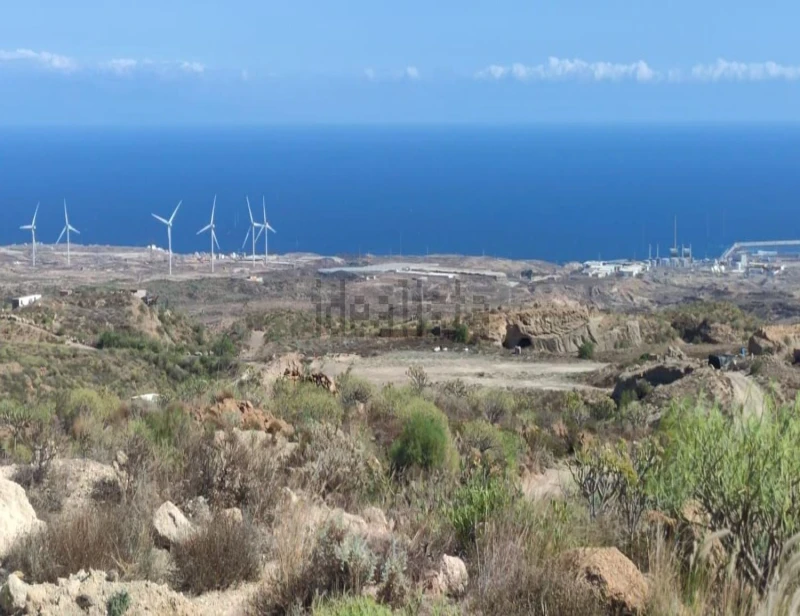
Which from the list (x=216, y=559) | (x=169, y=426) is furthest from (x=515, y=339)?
(x=216, y=559)

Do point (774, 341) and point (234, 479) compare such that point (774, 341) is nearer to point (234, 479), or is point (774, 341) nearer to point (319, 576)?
point (234, 479)

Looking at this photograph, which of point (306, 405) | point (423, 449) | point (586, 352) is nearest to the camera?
point (423, 449)

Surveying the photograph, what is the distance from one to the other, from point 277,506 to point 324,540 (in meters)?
1.71

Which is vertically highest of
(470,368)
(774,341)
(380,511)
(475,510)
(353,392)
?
(475,510)

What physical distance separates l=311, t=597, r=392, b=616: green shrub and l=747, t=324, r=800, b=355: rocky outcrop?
26.0 meters

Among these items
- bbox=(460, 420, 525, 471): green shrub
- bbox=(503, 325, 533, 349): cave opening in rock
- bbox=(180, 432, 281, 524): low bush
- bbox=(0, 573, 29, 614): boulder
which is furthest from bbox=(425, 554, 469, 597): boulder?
bbox=(503, 325, 533, 349): cave opening in rock

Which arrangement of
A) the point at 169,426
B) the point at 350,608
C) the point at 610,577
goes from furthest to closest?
the point at 169,426 < the point at 610,577 < the point at 350,608

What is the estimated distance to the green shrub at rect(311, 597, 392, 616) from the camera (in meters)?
4.76

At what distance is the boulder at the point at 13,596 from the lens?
5434 mm

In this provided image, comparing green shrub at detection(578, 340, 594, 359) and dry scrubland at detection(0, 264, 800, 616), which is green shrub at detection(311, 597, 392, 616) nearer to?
dry scrubland at detection(0, 264, 800, 616)

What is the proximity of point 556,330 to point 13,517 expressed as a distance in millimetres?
29882

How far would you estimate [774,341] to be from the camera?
3003cm

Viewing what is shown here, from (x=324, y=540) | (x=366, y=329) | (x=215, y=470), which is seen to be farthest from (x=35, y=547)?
(x=366, y=329)

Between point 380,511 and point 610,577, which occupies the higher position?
point 610,577
